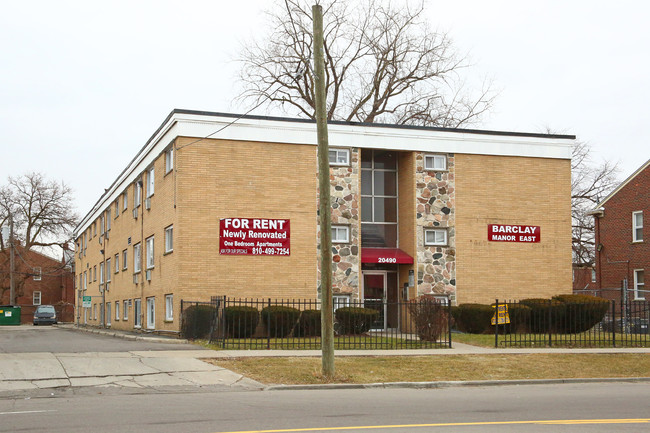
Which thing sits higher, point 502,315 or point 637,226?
point 637,226

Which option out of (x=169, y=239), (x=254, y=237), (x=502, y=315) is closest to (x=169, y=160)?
(x=169, y=239)

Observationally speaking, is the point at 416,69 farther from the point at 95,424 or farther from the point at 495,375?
the point at 95,424

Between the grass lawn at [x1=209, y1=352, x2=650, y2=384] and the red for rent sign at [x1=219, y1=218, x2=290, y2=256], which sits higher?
the red for rent sign at [x1=219, y1=218, x2=290, y2=256]

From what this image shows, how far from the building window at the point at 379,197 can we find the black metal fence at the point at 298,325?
4082 mm

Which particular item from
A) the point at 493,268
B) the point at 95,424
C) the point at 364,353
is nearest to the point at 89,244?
the point at 493,268

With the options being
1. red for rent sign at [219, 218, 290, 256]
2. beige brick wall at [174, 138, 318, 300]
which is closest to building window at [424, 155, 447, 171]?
beige brick wall at [174, 138, 318, 300]

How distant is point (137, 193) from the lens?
114ft

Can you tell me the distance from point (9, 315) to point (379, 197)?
131 ft

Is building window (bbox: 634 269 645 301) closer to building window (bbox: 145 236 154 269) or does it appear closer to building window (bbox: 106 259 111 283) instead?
building window (bbox: 145 236 154 269)

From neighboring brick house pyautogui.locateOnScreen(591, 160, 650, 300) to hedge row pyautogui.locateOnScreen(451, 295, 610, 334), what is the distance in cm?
1142

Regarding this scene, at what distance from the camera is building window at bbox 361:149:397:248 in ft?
99.1

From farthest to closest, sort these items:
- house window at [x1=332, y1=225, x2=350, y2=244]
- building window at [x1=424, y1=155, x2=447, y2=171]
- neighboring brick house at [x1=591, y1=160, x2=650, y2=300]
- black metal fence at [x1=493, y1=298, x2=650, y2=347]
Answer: neighboring brick house at [x1=591, y1=160, x2=650, y2=300], building window at [x1=424, y1=155, x2=447, y2=171], house window at [x1=332, y1=225, x2=350, y2=244], black metal fence at [x1=493, y1=298, x2=650, y2=347]

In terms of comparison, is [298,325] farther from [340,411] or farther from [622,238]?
[622,238]

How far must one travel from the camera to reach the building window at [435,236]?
2933 centimetres
